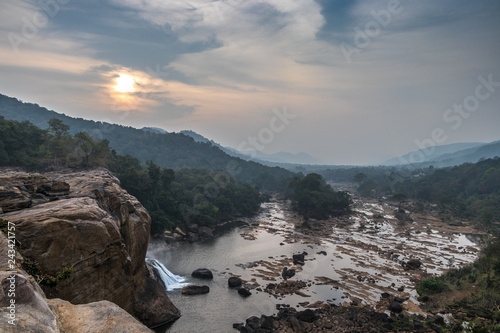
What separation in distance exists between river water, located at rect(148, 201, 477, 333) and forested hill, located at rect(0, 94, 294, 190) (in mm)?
68195

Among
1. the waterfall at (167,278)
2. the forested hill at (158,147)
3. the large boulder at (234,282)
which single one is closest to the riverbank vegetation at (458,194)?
the large boulder at (234,282)

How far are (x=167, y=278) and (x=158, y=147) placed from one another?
114m

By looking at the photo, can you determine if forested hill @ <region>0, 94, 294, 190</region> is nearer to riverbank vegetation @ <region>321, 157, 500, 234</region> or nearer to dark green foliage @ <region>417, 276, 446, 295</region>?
riverbank vegetation @ <region>321, 157, 500, 234</region>

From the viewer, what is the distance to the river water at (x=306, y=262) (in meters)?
21.9

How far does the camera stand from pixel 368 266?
106ft

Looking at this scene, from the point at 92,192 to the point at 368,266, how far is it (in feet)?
97.1

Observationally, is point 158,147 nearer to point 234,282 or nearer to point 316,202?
point 316,202

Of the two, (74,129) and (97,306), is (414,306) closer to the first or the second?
(97,306)

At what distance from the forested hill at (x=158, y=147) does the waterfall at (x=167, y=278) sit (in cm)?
8624

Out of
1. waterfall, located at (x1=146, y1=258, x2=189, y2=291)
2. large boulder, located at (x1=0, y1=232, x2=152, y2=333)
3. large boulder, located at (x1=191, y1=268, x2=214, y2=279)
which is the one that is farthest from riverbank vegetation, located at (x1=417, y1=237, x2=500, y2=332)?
waterfall, located at (x1=146, y1=258, x2=189, y2=291)

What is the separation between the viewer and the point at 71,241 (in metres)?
11.1

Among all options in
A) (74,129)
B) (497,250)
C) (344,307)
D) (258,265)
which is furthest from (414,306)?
(74,129)

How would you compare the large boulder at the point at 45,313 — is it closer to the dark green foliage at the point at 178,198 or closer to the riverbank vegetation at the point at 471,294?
the riverbank vegetation at the point at 471,294

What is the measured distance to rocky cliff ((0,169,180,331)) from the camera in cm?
976
